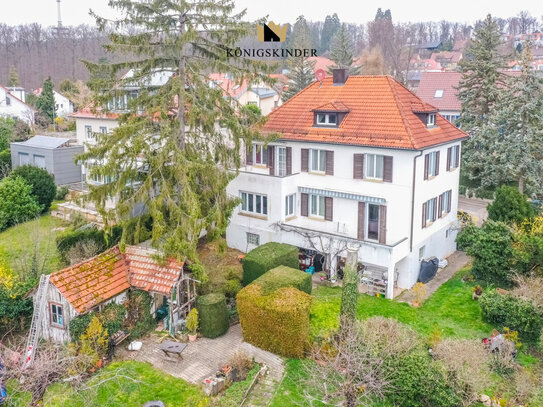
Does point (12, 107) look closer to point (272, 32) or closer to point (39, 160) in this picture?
point (39, 160)

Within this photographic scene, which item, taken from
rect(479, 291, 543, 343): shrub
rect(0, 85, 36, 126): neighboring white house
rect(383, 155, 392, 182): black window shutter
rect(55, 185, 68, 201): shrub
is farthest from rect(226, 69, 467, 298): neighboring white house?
rect(0, 85, 36, 126): neighboring white house

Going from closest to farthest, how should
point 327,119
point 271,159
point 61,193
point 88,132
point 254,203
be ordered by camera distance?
point 327,119 → point 254,203 → point 271,159 → point 61,193 → point 88,132

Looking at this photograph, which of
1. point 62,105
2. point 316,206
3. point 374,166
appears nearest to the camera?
point 374,166

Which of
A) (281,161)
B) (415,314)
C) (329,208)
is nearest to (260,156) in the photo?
(281,161)

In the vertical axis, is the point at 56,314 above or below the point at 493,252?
below

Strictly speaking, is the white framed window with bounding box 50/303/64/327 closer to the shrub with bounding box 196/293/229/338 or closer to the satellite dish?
the shrub with bounding box 196/293/229/338

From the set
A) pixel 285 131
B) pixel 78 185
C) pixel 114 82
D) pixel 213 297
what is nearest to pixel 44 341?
pixel 213 297
